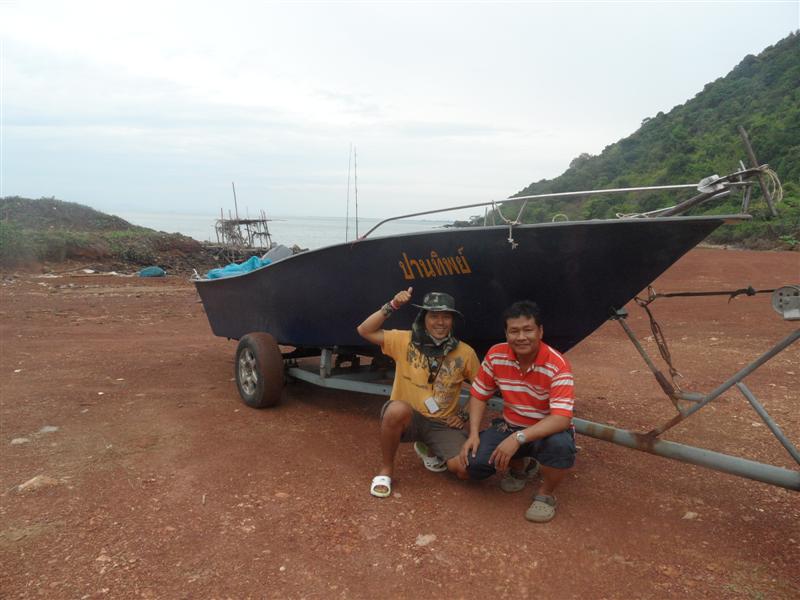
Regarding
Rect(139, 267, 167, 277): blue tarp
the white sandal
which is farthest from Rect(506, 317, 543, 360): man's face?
Rect(139, 267, 167, 277): blue tarp

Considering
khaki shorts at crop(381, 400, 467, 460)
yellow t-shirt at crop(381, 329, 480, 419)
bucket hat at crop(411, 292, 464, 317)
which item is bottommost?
khaki shorts at crop(381, 400, 467, 460)

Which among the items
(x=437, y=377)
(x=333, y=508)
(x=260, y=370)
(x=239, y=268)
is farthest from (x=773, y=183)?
(x=239, y=268)

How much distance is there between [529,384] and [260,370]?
2416 mm

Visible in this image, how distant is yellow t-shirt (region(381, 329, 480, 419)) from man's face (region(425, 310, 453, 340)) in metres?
0.13

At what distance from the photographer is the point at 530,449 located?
3.10m

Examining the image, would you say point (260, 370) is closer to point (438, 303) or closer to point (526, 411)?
point (438, 303)

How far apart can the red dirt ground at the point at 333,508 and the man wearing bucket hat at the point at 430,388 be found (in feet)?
0.75

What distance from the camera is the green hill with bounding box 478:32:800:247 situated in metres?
11.3

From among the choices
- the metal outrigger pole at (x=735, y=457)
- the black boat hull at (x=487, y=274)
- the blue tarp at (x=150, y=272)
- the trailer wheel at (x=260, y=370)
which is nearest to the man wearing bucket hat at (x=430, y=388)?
the black boat hull at (x=487, y=274)

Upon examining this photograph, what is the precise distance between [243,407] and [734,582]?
373 cm

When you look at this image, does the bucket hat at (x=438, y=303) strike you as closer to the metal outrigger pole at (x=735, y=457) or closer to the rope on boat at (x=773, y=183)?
the metal outrigger pole at (x=735, y=457)

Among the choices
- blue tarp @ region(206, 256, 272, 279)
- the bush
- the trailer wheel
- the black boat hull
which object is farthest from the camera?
the bush

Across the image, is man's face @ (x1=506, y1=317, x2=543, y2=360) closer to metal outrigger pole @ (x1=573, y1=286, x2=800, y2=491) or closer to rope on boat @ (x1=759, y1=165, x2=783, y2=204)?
metal outrigger pole @ (x1=573, y1=286, x2=800, y2=491)

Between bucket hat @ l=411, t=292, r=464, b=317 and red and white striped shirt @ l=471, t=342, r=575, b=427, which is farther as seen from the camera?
bucket hat @ l=411, t=292, r=464, b=317
